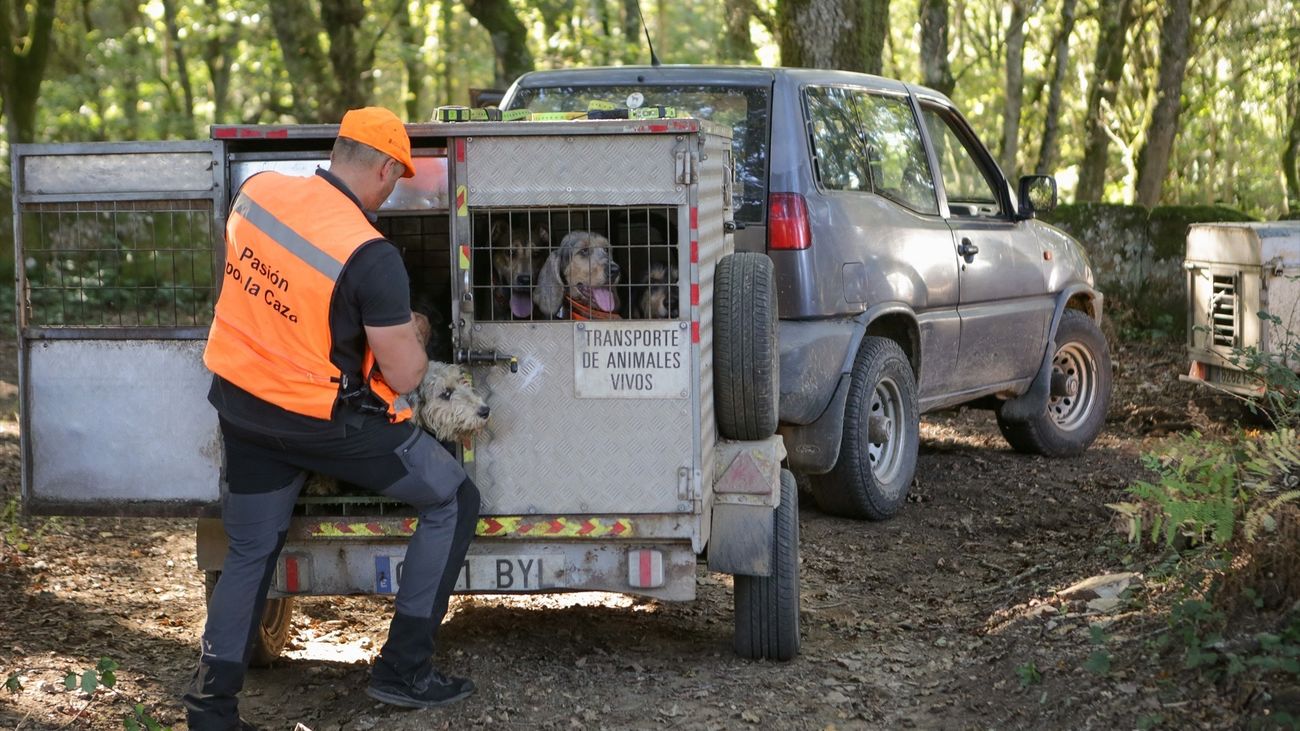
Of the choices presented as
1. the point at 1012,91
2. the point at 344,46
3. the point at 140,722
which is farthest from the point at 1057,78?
the point at 140,722

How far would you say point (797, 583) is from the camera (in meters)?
5.12

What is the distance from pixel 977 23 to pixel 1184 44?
8.97 meters

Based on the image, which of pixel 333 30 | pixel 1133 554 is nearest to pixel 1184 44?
pixel 333 30

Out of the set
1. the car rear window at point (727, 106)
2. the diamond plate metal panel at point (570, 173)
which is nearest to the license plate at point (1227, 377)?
the car rear window at point (727, 106)

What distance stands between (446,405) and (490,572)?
621mm

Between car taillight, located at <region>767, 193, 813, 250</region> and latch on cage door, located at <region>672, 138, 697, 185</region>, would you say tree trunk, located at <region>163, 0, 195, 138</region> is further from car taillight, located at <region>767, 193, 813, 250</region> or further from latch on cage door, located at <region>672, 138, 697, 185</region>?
latch on cage door, located at <region>672, 138, 697, 185</region>

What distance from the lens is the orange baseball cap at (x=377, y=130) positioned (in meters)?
4.13

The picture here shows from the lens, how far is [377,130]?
4145 millimetres

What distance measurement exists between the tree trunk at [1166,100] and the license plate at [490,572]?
46.5 feet

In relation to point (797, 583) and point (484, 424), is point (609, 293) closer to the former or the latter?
point (484, 424)

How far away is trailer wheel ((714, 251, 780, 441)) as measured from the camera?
193 inches

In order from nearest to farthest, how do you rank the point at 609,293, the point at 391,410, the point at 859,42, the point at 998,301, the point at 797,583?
1. the point at 391,410
2. the point at 609,293
3. the point at 797,583
4. the point at 998,301
5. the point at 859,42

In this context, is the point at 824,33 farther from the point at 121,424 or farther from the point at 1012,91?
the point at 1012,91

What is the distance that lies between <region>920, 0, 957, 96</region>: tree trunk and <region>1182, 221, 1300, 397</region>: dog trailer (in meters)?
5.12
